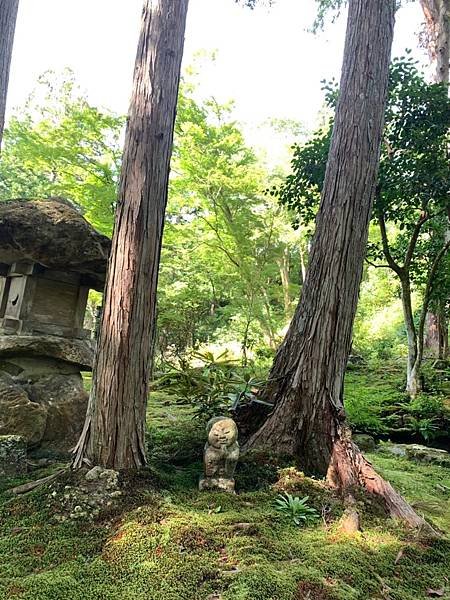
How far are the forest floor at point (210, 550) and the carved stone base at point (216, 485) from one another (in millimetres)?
65

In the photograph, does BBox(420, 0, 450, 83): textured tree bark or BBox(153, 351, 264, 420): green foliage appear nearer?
BBox(153, 351, 264, 420): green foliage

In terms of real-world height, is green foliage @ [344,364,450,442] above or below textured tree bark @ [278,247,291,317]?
below

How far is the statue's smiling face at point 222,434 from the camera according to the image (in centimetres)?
241

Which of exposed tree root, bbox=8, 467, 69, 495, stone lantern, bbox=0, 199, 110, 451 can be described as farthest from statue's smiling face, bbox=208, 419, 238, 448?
stone lantern, bbox=0, 199, 110, 451

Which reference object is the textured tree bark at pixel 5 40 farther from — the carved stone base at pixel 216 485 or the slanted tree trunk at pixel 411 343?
the slanted tree trunk at pixel 411 343

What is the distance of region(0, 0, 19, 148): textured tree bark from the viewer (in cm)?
447

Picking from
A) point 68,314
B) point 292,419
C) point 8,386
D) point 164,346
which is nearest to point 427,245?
point 292,419

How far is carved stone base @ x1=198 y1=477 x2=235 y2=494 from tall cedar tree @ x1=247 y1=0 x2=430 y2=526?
0.44m

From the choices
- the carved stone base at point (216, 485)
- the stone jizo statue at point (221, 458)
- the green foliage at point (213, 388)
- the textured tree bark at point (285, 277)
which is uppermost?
the textured tree bark at point (285, 277)

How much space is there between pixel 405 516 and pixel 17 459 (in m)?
2.42

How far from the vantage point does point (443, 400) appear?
557 centimetres

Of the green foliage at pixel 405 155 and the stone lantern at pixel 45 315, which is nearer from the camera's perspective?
the stone lantern at pixel 45 315

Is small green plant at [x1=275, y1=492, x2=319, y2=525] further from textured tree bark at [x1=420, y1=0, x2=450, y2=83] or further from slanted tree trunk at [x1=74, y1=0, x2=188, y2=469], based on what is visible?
textured tree bark at [x1=420, y1=0, x2=450, y2=83]

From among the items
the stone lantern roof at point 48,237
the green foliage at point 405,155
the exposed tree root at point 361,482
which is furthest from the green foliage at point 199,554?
the green foliage at point 405,155
